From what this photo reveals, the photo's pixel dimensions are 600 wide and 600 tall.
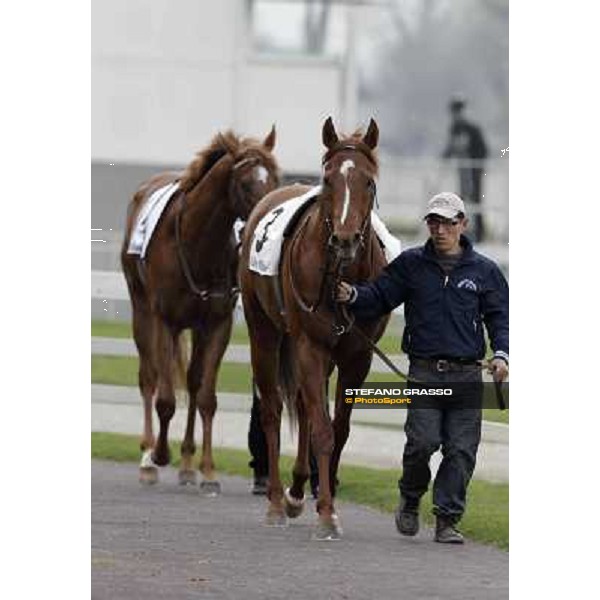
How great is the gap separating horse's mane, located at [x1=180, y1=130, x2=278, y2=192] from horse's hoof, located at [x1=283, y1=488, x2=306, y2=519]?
1.95 meters

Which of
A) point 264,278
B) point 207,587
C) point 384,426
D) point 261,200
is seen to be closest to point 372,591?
point 207,587

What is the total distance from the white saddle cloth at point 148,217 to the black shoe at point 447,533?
3586mm

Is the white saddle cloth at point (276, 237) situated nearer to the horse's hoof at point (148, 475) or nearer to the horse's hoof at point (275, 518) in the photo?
the horse's hoof at point (275, 518)

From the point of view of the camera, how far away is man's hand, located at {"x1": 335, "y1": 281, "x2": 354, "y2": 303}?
9.72 metres

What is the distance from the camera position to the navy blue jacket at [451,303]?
9.39m

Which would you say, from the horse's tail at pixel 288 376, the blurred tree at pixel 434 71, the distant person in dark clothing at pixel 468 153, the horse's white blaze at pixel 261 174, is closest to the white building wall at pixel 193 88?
the blurred tree at pixel 434 71

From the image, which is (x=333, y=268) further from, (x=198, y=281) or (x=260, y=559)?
(x=198, y=281)

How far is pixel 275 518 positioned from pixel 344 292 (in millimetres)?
1408

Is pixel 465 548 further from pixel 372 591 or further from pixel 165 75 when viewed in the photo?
pixel 165 75

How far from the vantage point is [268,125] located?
20.4 meters

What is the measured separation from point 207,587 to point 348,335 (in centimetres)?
206

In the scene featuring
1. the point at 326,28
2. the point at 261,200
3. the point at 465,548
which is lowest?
the point at 465,548
